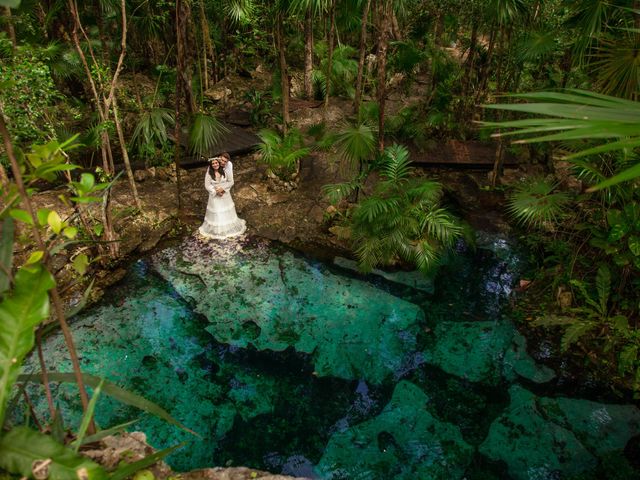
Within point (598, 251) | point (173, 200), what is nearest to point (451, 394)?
point (598, 251)

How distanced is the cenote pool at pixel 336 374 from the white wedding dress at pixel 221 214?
1.31 ft

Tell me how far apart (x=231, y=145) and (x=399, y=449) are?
20.2 ft

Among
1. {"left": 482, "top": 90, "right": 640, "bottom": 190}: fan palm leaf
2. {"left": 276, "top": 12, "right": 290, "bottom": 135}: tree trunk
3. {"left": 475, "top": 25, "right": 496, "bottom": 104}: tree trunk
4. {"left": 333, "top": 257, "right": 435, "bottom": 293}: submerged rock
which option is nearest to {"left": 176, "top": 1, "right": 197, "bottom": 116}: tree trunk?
{"left": 276, "top": 12, "right": 290, "bottom": 135}: tree trunk

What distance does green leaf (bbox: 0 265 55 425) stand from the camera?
3.94ft

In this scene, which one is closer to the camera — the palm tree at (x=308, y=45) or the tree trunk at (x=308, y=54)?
the palm tree at (x=308, y=45)

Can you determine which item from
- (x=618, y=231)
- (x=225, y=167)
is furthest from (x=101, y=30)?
(x=618, y=231)

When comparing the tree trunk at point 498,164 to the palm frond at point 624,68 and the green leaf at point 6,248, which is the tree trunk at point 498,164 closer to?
the palm frond at point 624,68

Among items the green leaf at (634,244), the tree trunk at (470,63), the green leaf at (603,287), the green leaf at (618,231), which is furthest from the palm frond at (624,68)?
the tree trunk at (470,63)

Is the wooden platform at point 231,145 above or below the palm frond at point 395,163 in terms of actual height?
below

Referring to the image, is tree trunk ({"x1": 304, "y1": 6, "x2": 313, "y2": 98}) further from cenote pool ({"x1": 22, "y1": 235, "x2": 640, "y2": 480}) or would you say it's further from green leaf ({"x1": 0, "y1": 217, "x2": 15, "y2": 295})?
green leaf ({"x1": 0, "y1": 217, "x2": 15, "y2": 295})

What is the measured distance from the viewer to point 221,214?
606 cm

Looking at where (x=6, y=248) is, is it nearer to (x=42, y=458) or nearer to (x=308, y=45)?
(x=42, y=458)

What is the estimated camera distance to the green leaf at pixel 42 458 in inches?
46.6

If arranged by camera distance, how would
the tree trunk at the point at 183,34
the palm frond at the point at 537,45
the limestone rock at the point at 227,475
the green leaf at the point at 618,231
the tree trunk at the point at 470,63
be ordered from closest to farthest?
the limestone rock at the point at 227,475 → the green leaf at the point at 618,231 → the tree trunk at the point at 183,34 → the palm frond at the point at 537,45 → the tree trunk at the point at 470,63
